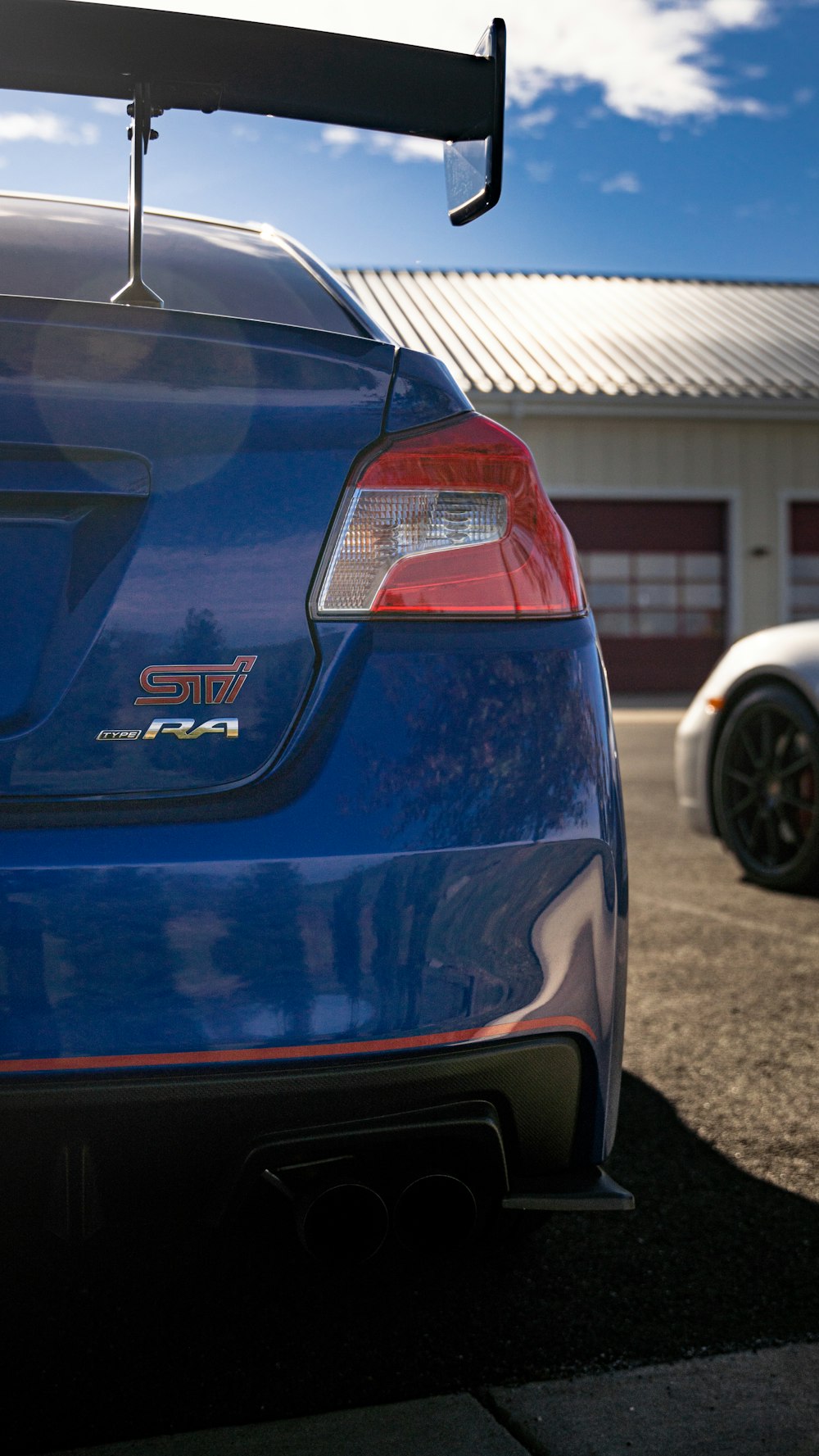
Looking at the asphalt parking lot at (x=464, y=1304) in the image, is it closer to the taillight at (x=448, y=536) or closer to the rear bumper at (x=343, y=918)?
the rear bumper at (x=343, y=918)

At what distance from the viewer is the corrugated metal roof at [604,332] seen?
20.3 metres

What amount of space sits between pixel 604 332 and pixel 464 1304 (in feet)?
71.8

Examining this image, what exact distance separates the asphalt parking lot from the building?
1802 centimetres

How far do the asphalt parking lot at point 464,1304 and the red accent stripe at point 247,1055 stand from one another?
27 cm

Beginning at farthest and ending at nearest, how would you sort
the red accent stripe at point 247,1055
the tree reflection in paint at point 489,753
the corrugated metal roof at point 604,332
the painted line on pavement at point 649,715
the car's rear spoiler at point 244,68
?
the corrugated metal roof at point 604,332 → the painted line on pavement at point 649,715 → the car's rear spoiler at point 244,68 → the tree reflection in paint at point 489,753 → the red accent stripe at point 247,1055

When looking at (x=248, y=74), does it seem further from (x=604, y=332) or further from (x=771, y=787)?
(x=604, y=332)

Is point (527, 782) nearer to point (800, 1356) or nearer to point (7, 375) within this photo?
point (7, 375)

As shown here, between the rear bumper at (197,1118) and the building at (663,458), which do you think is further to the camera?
the building at (663,458)

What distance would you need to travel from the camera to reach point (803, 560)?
21766 millimetres

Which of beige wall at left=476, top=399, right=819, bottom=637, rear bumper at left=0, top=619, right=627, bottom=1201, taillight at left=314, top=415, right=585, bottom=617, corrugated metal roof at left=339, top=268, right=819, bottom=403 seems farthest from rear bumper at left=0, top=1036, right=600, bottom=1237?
beige wall at left=476, top=399, right=819, bottom=637

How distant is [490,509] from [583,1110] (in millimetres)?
744

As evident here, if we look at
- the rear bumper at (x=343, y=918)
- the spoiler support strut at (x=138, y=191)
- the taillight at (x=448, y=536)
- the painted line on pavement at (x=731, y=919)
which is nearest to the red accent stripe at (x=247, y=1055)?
the rear bumper at (x=343, y=918)

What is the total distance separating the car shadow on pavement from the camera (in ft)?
5.50

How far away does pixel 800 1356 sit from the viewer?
181 cm
